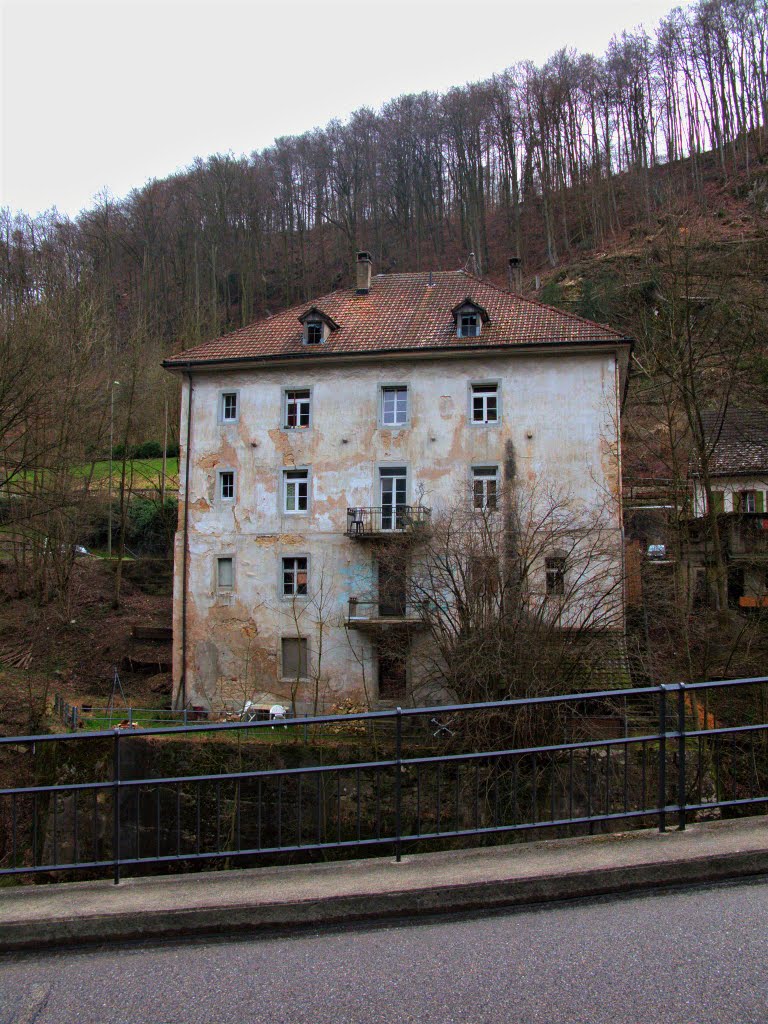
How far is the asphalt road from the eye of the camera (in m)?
3.63

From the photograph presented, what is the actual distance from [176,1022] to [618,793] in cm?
1122

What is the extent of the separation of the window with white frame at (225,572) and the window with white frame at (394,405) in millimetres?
7448

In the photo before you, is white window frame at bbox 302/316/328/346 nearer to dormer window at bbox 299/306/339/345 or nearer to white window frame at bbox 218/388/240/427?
dormer window at bbox 299/306/339/345

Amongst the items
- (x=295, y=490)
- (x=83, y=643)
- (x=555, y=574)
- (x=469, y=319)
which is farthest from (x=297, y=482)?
(x=83, y=643)

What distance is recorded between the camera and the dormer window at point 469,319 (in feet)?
96.4

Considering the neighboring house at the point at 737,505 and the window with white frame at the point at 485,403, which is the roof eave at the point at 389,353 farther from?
the neighboring house at the point at 737,505

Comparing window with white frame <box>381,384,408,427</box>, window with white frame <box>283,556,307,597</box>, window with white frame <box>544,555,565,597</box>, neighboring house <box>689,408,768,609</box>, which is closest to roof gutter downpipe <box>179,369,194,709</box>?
window with white frame <box>283,556,307,597</box>

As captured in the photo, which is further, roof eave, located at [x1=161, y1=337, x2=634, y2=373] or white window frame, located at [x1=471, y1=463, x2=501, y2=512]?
white window frame, located at [x1=471, y1=463, x2=501, y2=512]

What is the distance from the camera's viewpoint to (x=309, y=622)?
1142 inches

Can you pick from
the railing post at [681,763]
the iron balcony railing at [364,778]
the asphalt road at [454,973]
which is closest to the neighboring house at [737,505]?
the iron balcony railing at [364,778]

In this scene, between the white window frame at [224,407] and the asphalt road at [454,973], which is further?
the white window frame at [224,407]

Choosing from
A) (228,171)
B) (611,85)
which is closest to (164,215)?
(228,171)

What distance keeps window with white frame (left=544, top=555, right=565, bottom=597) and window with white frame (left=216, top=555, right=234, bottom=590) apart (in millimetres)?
11347

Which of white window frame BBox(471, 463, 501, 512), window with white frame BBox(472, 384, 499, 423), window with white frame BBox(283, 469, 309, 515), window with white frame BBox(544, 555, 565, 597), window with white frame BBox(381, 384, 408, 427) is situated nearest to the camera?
window with white frame BBox(544, 555, 565, 597)
